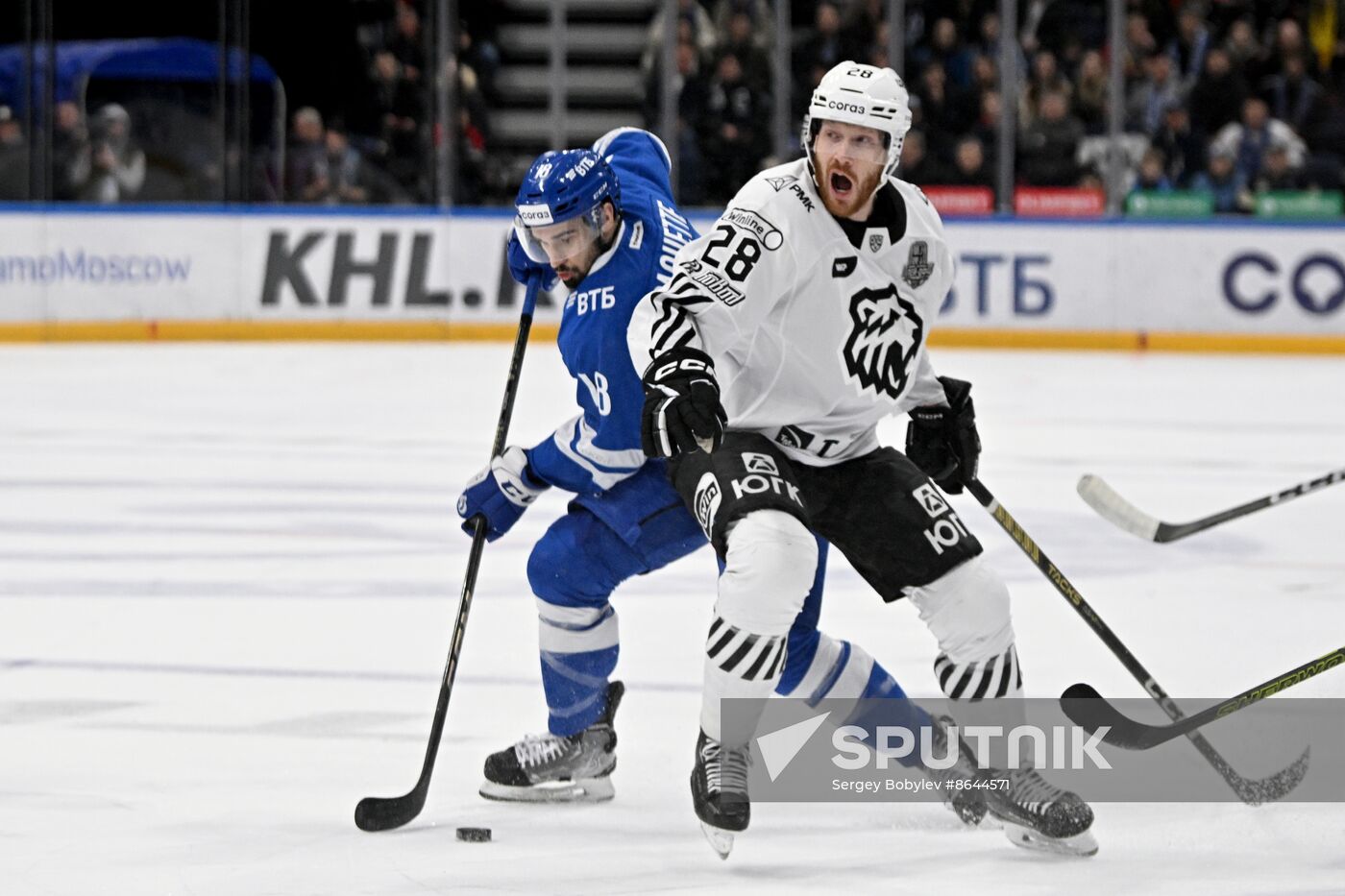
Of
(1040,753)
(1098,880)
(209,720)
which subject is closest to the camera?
(1098,880)

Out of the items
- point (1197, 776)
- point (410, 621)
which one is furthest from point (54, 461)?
point (1197, 776)

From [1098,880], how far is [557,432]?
1.06 m

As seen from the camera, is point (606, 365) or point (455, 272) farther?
point (455, 272)

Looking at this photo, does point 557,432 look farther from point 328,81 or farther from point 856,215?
point 328,81

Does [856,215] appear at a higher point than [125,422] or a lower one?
higher

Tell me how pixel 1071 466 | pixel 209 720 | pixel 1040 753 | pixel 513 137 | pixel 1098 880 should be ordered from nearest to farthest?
pixel 1098 880 < pixel 1040 753 < pixel 209 720 < pixel 1071 466 < pixel 513 137

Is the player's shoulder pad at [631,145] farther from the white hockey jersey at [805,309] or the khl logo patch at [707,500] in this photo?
the khl logo patch at [707,500]

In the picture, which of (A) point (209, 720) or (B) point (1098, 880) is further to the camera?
(A) point (209, 720)

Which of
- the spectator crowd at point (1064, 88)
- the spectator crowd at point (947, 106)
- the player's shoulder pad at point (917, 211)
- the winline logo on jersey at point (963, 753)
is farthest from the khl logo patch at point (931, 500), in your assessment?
the spectator crowd at point (1064, 88)

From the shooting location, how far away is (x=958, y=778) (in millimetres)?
3223

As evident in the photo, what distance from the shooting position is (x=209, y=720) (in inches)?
151

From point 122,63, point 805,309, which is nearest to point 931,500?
point 805,309

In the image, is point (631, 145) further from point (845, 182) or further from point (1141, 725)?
point (1141, 725)

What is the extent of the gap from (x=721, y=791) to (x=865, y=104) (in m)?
0.98
